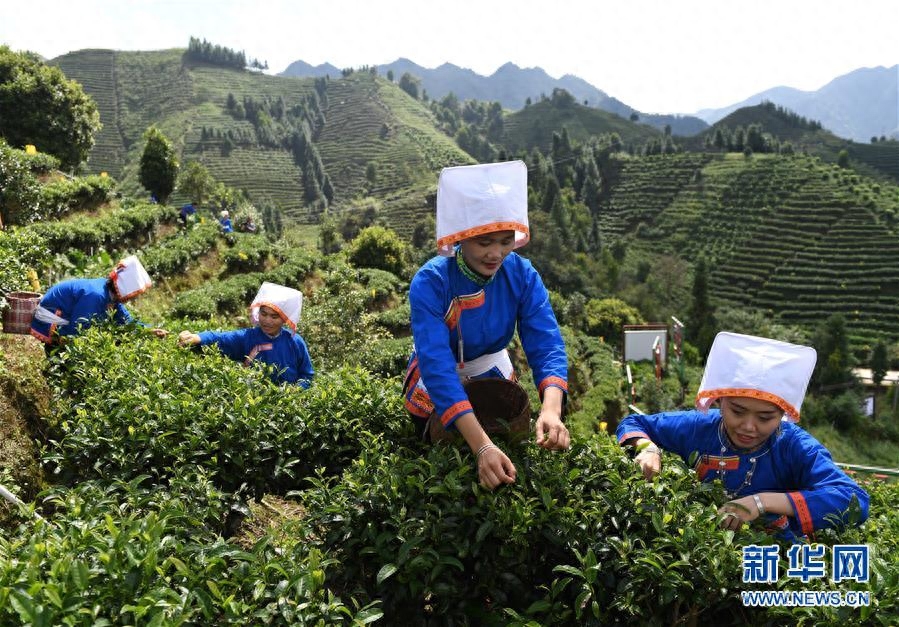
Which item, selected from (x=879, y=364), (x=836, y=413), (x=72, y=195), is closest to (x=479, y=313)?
(x=72, y=195)

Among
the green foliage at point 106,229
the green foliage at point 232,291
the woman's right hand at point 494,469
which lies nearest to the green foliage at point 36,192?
the green foliage at point 106,229

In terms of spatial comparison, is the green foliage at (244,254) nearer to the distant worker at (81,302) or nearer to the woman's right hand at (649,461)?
the distant worker at (81,302)

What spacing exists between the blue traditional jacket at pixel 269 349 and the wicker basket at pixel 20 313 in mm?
1323

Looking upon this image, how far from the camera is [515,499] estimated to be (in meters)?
2.21

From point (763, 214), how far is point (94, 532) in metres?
74.4

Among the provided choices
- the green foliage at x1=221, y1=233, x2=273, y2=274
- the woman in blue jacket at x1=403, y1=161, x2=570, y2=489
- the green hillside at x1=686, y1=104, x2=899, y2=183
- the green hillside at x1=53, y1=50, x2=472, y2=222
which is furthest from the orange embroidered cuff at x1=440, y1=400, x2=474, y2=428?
the green hillside at x1=686, y1=104, x2=899, y2=183

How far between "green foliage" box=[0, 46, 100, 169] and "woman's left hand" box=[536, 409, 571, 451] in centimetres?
2516

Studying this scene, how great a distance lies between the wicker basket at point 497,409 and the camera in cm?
256

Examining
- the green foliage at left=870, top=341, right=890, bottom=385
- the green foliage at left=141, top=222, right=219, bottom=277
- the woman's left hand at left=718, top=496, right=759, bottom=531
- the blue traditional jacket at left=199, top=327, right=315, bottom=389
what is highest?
the woman's left hand at left=718, top=496, right=759, bottom=531

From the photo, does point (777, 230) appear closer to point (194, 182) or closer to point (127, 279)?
point (194, 182)

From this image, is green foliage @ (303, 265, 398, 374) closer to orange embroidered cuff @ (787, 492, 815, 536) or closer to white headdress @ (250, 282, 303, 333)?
white headdress @ (250, 282, 303, 333)

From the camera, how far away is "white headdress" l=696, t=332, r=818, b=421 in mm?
2527

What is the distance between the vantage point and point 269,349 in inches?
195

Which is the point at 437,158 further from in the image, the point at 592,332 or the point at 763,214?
the point at 592,332
